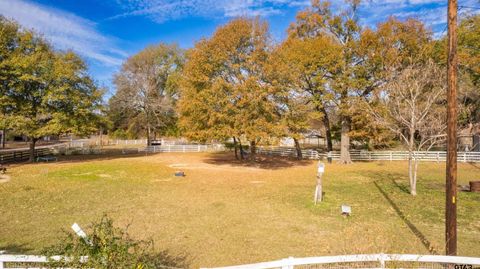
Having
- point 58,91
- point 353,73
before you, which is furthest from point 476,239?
point 58,91

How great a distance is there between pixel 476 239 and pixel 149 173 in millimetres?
18771

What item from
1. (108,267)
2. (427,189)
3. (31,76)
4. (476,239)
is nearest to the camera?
(108,267)

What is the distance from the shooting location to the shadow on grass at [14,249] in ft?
25.7

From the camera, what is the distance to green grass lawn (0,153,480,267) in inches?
330

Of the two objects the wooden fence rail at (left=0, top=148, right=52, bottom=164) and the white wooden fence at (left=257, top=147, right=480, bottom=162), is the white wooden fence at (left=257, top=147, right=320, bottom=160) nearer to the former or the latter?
the white wooden fence at (left=257, top=147, right=480, bottom=162)

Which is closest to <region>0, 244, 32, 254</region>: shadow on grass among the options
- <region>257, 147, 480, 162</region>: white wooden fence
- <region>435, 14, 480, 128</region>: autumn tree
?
<region>257, 147, 480, 162</region>: white wooden fence

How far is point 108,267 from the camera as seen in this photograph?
4.32 m

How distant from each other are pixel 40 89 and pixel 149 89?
1711 centimetres

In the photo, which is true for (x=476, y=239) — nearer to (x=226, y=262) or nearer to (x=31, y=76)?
(x=226, y=262)

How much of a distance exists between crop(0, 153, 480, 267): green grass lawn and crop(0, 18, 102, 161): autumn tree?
5.45m

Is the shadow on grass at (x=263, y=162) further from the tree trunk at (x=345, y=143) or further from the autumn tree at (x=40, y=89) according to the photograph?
the autumn tree at (x=40, y=89)

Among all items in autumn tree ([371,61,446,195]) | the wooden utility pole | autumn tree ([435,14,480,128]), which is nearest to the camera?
the wooden utility pole

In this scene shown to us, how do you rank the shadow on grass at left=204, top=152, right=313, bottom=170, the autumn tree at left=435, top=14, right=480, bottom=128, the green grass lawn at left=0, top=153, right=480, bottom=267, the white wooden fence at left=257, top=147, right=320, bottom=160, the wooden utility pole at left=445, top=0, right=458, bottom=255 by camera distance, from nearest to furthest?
1. the wooden utility pole at left=445, top=0, right=458, bottom=255
2. the green grass lawn at left=0, top=153, right=480, bottom=267
3. the autumn tree at left=435, top=14, right=480, bottom=128
4. the shadow on grass at left=204, top=152, right=313, bottom=170
5. the white wooden fence at left=257, top=147, right=320, bottom=160

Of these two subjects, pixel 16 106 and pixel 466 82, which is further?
pixel 466 82
